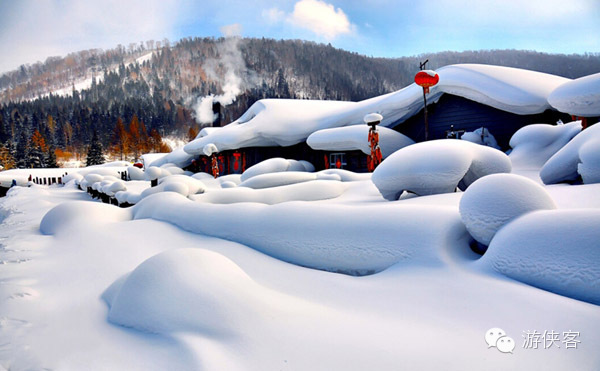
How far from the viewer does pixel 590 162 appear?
14.8 ft

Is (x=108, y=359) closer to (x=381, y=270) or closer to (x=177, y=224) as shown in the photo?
(x=381, y=270)

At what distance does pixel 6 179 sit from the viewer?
2306 cm

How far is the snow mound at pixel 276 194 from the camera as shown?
6016 mm

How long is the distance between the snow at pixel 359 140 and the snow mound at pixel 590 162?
8376 millimetres

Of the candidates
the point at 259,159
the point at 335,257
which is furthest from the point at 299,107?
the point at 335,257

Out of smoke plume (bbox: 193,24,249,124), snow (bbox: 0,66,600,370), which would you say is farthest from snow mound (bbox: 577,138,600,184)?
smoke plume (bbox: 193,24,249,124)

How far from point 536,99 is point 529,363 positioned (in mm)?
11596

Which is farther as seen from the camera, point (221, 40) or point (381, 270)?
point (221, 40)

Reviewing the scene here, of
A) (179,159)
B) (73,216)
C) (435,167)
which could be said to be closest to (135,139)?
(179,159)

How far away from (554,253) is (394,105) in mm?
12352

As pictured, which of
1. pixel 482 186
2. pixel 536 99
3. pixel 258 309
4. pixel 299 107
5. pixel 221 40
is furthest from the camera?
pixel 221 40

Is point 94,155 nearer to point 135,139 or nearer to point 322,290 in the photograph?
point 135,139

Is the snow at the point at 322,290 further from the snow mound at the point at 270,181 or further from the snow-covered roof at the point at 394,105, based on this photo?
the snow-covered roof at the point at 394,105

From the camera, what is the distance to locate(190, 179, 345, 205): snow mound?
6.02 m
